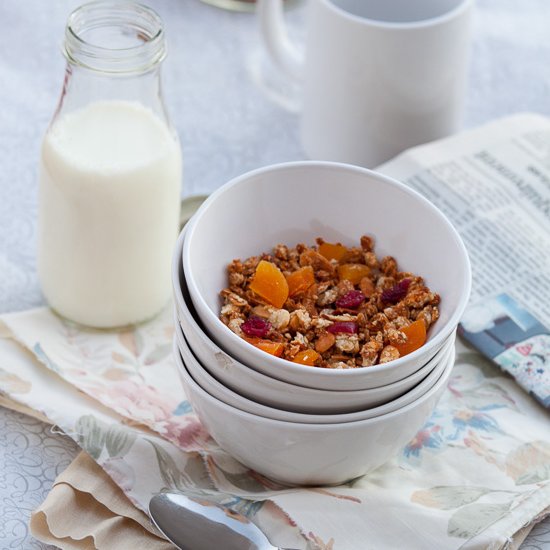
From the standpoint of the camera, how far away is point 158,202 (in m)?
0.99

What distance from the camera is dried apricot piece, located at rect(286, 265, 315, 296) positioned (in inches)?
35.1

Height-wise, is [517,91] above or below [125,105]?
below

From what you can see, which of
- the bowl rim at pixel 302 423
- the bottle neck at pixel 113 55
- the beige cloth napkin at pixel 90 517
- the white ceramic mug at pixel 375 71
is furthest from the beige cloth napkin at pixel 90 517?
the white ceramic mug at pixel 375 71

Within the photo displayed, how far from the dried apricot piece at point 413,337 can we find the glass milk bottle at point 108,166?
30cm

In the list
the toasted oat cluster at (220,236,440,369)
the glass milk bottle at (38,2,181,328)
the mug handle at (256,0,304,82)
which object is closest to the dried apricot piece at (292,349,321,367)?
the toasted oat cluster at (220,236,440,369)

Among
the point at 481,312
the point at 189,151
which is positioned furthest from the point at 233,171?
the point at 481,312

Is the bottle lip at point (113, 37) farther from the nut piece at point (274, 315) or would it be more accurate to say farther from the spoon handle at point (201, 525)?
the spoon handle at point (201, 525)

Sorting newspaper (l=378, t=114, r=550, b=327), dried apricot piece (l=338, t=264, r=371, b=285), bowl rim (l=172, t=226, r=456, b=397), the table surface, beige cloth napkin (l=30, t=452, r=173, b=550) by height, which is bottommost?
beige cloth napkin (l=30, t=452, r=173, b=550)

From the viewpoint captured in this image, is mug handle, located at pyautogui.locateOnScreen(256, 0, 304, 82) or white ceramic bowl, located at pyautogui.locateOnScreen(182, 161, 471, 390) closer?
white ceramic bowl, located at pyautogui.locateOnScreen(182, 161, 471, 390)

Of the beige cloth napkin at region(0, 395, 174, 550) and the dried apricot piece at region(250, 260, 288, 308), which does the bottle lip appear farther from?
the beige cloth napkin at region(0, 395, 174, 550)

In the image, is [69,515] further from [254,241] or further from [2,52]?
[2,52]

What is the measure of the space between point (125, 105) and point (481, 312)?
419mm

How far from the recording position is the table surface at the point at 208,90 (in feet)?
3.92

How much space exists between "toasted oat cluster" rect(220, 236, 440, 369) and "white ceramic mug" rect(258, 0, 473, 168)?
28cm
